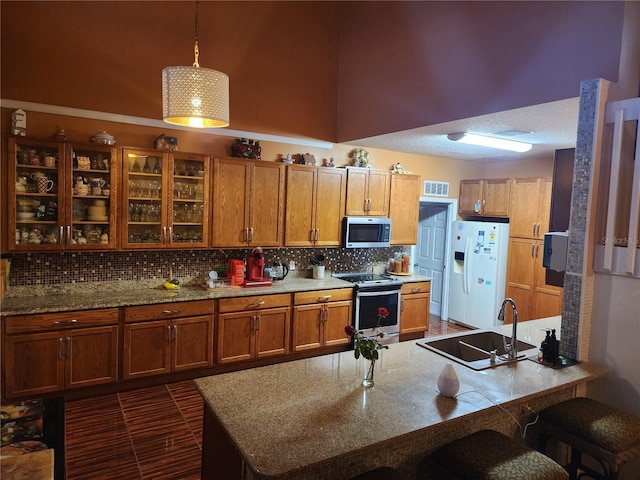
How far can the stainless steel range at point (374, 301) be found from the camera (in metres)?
4.93

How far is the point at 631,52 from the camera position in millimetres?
2605

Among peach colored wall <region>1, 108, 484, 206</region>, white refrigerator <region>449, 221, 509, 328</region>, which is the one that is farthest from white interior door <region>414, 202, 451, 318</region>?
peach colored wall <region>1, 108, 484, 206</region>

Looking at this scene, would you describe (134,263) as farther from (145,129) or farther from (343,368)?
(343,368)

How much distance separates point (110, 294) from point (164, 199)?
100 cm

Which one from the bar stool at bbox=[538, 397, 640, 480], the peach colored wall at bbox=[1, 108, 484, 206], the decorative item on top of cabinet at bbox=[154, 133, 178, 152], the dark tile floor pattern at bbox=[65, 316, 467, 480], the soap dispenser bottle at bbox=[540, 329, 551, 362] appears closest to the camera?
the bar stool at bbox=[538, 397, 640, 480]

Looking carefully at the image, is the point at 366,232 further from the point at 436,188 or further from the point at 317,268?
the point at 436,188

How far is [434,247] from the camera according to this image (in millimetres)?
6832

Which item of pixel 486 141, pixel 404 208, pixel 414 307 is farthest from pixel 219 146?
pixel 414 307

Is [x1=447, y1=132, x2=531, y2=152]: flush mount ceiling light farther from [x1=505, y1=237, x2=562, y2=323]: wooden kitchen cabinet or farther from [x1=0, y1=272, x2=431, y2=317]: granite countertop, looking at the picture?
[x1=0, y1=272, x2=431, y2=317]: granite countertop

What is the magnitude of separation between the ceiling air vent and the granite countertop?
2.29 metres

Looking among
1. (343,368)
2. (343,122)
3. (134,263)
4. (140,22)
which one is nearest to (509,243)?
(343,122)

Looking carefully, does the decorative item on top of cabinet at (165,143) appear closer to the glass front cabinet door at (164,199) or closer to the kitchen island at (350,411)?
the glass front cabinet door at (164,199)

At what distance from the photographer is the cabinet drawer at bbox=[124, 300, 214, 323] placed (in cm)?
370

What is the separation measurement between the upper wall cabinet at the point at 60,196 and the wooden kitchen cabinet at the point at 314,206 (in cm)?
177
